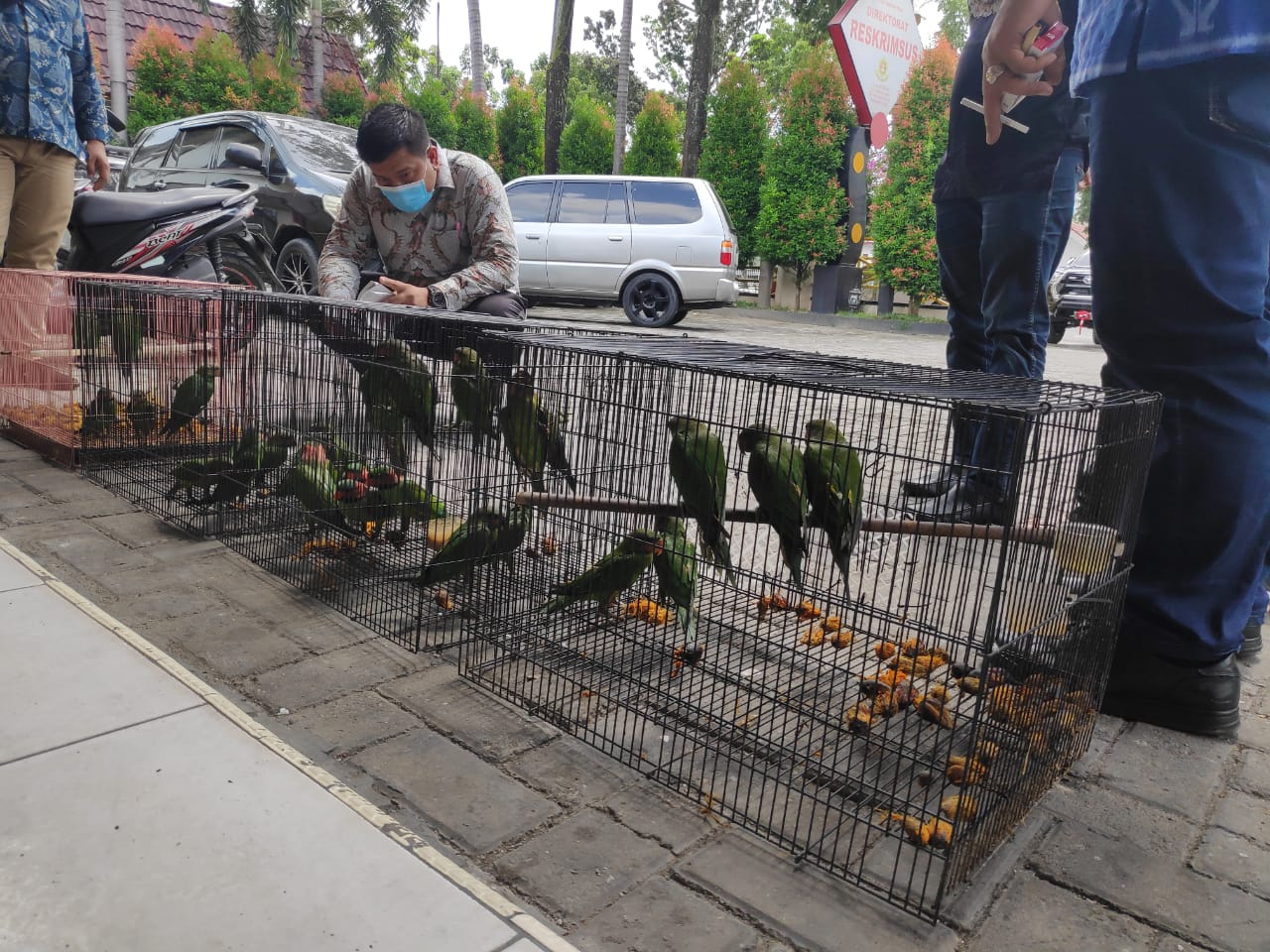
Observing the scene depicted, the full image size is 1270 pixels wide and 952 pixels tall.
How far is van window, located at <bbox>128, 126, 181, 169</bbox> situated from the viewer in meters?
9.23

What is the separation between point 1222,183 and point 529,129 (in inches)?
833

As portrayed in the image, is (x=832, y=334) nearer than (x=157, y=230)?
No

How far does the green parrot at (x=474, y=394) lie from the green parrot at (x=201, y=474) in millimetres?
1173

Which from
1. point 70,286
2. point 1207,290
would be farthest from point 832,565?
point 70,286

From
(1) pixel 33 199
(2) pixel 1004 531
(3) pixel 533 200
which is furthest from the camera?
(3) pixel 533 200

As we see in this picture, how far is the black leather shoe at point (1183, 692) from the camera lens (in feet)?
7.30

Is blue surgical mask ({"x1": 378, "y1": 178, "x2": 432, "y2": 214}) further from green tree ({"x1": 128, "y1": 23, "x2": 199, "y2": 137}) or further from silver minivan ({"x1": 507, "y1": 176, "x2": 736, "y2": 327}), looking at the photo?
green tree ({"x1": 128, "y1": 23, "x2": 199, "y2": 137})

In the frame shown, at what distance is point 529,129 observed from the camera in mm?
21594

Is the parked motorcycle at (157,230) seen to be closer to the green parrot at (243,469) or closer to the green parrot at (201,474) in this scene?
the green parrot at (201,474)

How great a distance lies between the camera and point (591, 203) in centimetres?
1230

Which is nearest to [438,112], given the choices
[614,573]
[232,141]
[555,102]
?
[555,102]

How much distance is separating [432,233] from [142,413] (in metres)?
1.40

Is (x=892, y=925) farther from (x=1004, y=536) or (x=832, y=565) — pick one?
(x=832, y=565)

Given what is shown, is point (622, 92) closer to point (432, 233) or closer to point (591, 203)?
point (591, 203)
